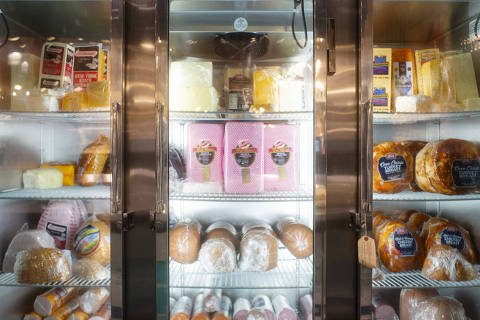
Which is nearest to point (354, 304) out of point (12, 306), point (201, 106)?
point (201, 106)

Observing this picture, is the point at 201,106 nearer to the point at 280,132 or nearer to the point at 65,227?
the point at 280,132

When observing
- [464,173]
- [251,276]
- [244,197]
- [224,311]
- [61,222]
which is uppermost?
[464,173]

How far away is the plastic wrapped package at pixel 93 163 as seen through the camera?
1589 mm

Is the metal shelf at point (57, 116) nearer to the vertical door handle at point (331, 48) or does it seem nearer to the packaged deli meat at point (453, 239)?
the vertical door handle at point (331, 48)

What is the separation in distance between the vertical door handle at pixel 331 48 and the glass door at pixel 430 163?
302 millimetres

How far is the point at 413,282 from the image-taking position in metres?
1.36

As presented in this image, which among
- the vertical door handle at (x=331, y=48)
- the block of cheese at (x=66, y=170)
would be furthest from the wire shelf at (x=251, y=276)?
the vertical door handle at (x=331, y=48)

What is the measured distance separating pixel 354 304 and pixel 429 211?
87cm

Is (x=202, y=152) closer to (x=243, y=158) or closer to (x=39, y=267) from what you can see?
(x=243, y=158)

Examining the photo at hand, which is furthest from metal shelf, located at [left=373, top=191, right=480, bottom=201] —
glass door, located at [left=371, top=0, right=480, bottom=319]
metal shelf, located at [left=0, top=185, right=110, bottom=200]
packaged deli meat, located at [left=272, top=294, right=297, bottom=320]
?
metal shelf, located at [left=0, top=185, right=110, bottom=200]

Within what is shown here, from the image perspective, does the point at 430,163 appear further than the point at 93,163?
No

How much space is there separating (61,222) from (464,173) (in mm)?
Result: 1954

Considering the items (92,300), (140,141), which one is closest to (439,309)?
(140,141)

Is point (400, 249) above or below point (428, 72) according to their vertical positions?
below
